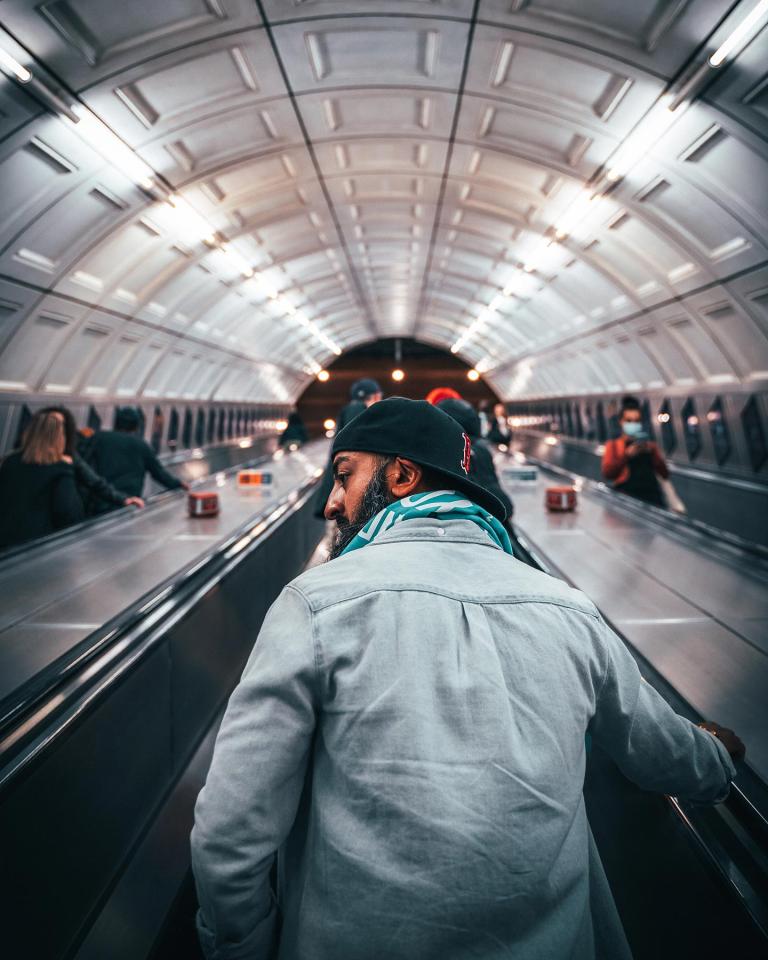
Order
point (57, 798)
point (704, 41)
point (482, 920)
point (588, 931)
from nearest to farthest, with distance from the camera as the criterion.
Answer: point (482, 920) < point (588, 931) < point (57, 798) < point (704, 41)

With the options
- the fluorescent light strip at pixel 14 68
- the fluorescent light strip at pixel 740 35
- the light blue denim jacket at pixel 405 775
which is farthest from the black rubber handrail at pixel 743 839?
the fluorescent light strip at pixel 14 68

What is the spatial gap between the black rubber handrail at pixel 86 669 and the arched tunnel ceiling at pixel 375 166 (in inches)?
181

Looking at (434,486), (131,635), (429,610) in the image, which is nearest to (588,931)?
(429,610)

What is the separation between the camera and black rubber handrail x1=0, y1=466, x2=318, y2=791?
1.90 metres

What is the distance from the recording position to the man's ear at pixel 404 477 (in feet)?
4.53

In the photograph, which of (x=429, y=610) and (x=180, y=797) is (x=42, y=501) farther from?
(x=429, y=610)

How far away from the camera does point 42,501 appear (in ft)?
15.4

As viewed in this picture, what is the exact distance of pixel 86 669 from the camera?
7.90 feet

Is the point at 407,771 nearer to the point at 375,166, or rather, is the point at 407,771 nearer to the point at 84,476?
the point at 84,476

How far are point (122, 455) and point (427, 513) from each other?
18.4 feet

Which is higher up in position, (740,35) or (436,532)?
(740,35)

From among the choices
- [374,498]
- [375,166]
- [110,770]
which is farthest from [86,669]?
[375,166]

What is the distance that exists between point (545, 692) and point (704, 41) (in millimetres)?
6175

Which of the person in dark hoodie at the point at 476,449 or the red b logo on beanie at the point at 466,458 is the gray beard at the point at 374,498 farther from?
the person in dark hoodie at the point at 476,449
